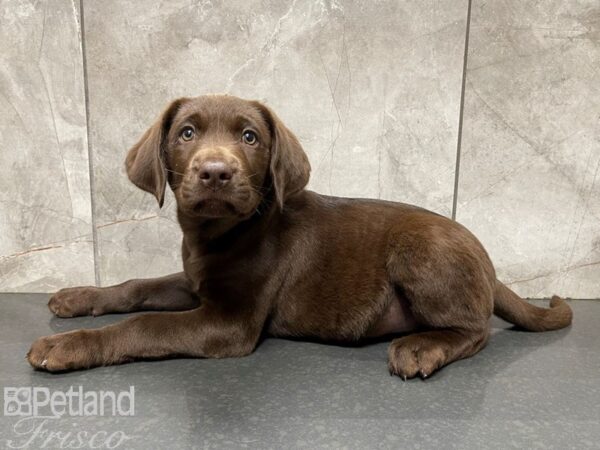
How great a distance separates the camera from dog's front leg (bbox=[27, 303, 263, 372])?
1.85 m

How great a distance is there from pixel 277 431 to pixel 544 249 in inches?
83.2

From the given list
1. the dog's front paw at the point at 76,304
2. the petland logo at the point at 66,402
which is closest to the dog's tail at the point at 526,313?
the petland logo at the point at 66,402

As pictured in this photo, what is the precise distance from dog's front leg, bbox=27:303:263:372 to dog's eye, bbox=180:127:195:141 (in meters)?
0.65

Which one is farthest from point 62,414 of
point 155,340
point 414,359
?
point 414,359

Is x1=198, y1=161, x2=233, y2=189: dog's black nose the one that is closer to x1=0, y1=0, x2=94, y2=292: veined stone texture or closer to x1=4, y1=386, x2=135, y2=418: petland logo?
x1=4, y1=386, x2=135, y2=418: petland logo

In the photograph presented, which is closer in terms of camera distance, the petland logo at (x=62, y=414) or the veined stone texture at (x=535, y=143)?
the petland logo at (x=62, y=414)

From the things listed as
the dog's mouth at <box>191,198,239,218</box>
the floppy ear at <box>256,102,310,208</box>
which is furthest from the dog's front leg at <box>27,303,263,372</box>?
the floppy ear at <box>256,102,310,208</box>

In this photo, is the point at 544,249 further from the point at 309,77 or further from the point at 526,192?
the point at 309,77

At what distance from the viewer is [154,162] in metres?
2.04

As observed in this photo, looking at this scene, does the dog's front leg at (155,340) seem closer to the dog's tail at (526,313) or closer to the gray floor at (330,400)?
the gray floor at (330,400)

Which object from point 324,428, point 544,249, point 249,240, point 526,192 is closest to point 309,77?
point 249,240

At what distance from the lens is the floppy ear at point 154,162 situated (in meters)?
2.04

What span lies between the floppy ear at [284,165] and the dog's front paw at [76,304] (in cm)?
102

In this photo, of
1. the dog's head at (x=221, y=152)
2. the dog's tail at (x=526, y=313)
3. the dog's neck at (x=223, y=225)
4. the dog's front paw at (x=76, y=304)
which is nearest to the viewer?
Answer: the dog's head at (x=221, y=152)
